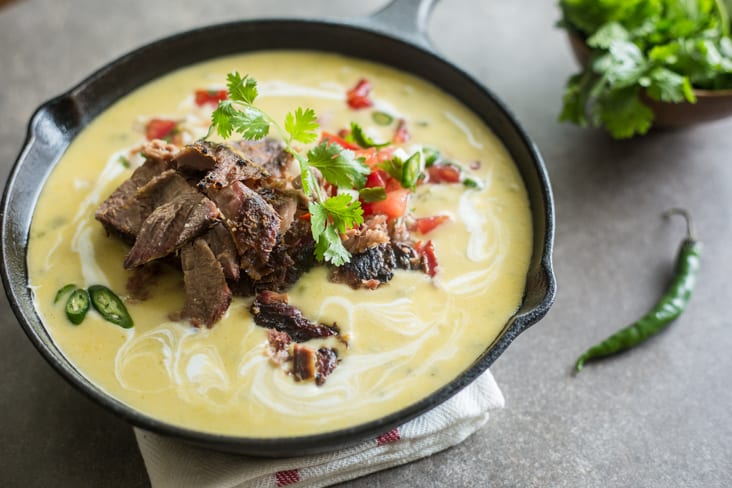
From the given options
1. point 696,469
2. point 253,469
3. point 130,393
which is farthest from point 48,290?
point 696,469

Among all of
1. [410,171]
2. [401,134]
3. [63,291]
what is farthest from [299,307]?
[401,134]

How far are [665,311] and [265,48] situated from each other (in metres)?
2.65

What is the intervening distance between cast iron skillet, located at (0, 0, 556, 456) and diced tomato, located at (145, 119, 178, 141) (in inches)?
11.4

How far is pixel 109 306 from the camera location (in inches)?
126

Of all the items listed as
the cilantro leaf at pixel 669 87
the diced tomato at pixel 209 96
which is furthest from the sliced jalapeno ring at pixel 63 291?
the cilantro leaf at pixel 669 87

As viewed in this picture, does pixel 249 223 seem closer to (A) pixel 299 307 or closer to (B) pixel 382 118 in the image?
(A) pixel 299 307

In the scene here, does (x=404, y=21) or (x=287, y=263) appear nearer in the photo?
(x=287, y=263)

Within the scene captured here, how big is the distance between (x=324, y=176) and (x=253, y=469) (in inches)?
49.9

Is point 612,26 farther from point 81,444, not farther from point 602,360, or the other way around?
point 81,444

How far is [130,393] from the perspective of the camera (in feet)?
9.65

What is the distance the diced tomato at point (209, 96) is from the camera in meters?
4.06

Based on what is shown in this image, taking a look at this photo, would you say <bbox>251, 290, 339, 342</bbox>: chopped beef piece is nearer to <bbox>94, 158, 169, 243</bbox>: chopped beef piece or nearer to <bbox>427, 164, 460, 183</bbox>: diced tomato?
<bbox>94, 158, 169, 243</bbox>: chopped beef piece

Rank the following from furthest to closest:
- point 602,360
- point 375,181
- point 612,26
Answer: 1. point 612,26
2. point 602,360
3. point 375,181

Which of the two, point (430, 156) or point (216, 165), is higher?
point (216, 165)
